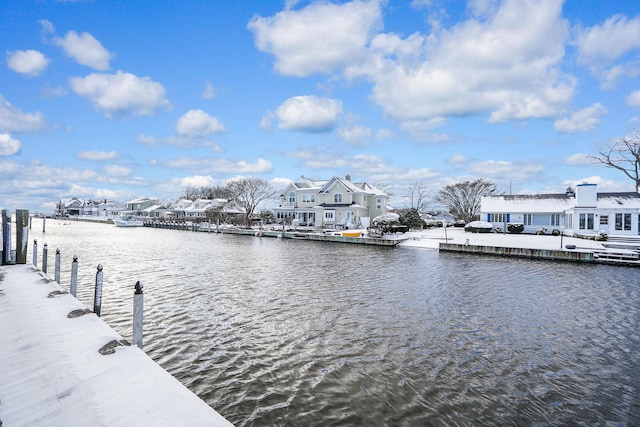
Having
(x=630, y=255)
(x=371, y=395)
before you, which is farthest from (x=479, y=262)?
(x=371, y=395)

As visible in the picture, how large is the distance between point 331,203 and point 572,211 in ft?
104

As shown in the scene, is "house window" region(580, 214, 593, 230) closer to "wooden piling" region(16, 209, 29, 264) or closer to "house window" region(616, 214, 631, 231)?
"house window" region(616, 214, 631, 231)

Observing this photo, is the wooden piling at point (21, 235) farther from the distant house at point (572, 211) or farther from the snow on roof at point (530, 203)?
the snow on roof at point (530, 203)

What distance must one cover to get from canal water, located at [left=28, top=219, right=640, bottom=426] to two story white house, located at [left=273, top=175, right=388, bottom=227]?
116 ft

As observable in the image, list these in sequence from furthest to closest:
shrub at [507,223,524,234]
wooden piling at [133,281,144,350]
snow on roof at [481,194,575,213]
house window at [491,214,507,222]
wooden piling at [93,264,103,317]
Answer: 1. house window at [491,214,507,222]
2. snow on roof at [481,194,575,213]
3. shrub at [507,223,524,234]
4. wooden piling at [93,264,103,317]
5. wooden piling at [133,281,144,350]

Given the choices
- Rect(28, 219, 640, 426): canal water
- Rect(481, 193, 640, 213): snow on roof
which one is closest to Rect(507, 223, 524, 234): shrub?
Rect(481, 193, 640, 213): snow on roof

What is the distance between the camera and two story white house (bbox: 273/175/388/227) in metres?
53.2

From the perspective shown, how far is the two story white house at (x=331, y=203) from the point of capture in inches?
2093

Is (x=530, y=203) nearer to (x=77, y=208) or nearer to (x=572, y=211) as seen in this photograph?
(x=572, y=211)

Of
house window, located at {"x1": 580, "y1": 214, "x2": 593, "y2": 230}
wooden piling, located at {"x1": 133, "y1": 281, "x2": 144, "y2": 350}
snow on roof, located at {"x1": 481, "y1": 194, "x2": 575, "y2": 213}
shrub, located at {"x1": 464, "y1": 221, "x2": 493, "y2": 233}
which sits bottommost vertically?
wooden piling, located at {"x1": 133, "y1": 281, "x2": 144, "y2": 350}

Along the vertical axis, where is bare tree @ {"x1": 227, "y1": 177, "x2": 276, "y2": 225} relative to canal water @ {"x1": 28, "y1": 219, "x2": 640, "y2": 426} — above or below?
above

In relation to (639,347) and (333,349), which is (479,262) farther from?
(333,349)

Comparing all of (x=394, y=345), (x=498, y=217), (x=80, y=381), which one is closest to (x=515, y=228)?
(x=498, y=217)

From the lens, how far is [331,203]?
56.0 meters
